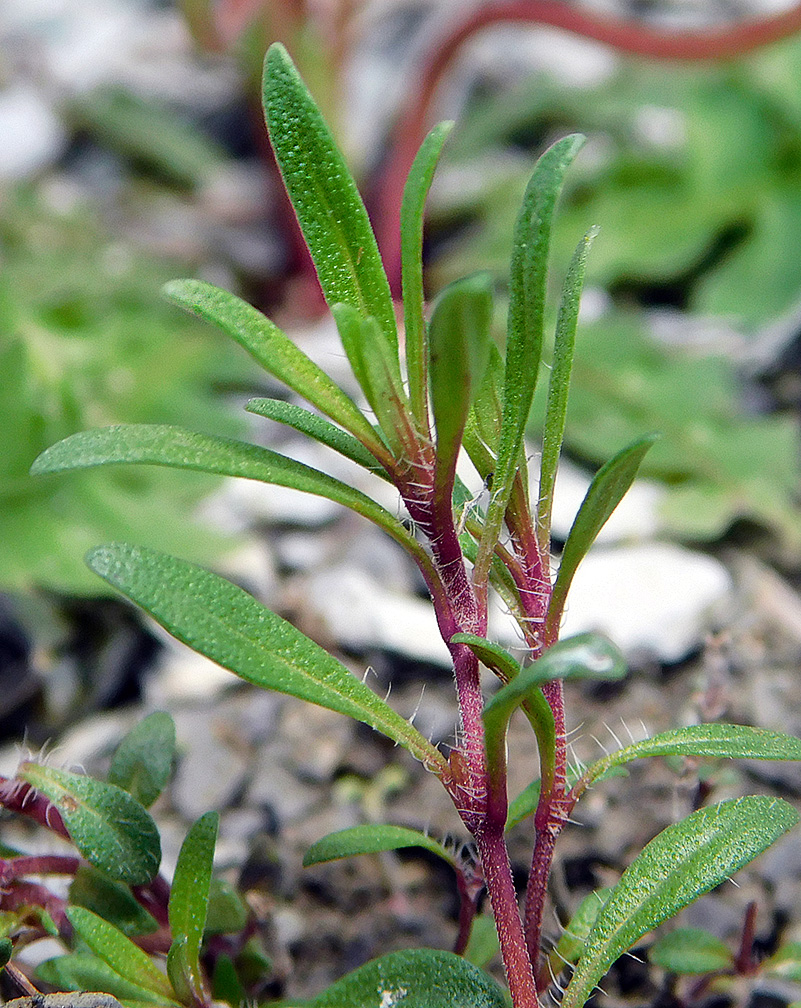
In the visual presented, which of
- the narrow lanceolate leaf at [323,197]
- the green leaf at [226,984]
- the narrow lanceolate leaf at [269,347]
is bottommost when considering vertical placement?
the green leaf at [226,984]

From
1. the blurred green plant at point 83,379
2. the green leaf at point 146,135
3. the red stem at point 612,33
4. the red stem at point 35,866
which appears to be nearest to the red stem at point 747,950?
the red stem at point 35,866

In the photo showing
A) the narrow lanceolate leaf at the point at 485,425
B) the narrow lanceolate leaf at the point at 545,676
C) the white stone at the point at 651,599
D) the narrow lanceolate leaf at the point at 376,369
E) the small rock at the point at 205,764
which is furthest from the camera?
the white stone at the point at 651,599

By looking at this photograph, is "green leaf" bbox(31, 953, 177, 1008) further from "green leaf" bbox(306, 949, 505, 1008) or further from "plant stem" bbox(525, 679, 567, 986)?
"plant stem" bbox(525, 679, 567, 986)

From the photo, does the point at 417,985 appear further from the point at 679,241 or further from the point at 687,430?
the point at 679,241

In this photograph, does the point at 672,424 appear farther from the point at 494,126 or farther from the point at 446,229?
the point at 494,126

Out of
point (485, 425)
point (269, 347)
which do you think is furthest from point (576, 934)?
point (269, 347)

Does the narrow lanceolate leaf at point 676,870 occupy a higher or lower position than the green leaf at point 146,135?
lower

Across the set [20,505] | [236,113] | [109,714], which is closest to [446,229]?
[236,113]

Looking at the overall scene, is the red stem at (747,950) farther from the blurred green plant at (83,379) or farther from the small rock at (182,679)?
the blurred green plant at (83,379)
